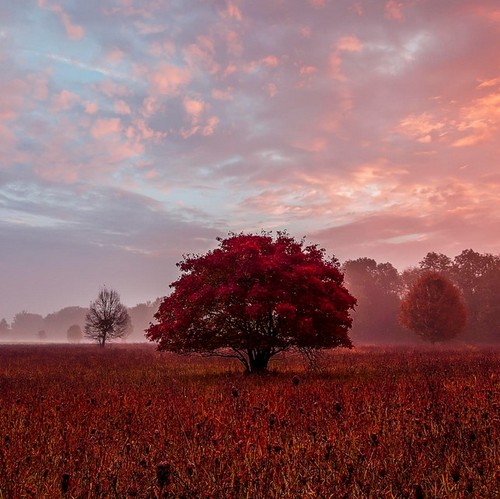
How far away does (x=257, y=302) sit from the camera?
523 inches

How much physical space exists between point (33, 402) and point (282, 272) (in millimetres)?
7810

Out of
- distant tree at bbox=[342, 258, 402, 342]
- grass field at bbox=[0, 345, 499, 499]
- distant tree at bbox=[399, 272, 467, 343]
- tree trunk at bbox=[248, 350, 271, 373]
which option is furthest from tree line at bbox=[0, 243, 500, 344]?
grass field at bbox=[0, 345, 499, 499]

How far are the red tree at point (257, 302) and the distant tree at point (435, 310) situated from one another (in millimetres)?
29903

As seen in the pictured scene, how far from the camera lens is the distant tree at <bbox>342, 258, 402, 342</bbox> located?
2569 inches

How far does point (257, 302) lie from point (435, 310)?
32.6 metres

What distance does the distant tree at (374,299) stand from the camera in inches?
2569

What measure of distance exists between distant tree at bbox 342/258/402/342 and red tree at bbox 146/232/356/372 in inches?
2048

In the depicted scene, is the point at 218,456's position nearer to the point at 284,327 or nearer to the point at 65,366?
the point at 284,327

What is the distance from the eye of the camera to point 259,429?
6.27 meters

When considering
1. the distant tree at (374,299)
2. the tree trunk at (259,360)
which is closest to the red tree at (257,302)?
the tree trunk at (259,360)

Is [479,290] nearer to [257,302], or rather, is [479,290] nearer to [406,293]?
[406,293]

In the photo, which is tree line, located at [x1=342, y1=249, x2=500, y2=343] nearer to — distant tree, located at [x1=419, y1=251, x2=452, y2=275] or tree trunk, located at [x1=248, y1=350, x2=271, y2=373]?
distant tree, located at [x1=419, y1=251, x2=452, y2=275]

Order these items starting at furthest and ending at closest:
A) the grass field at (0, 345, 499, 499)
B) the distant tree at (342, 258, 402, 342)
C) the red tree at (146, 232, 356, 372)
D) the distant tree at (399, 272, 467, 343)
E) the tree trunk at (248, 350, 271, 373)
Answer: the distant tree at (342, 258, 402, 342) → the distant tree at (399, 272, 467, 343) → the tree trunk at (248, 350, 271, 373) → the red tree at (146, 232, 356, 372) → the grass field at (0, 345, 499, 499)

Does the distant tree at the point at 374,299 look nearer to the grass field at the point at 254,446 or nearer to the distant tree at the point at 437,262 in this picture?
the distant tree at the point at 437,262
